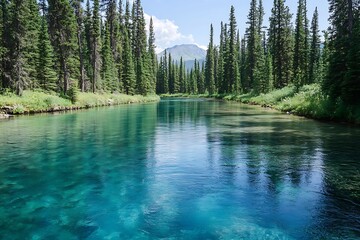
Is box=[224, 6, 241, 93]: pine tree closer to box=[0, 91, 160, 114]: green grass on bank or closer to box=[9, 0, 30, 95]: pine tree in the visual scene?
box=[0, 91, 160, 114]: green grass on bank

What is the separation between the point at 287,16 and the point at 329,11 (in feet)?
81.4

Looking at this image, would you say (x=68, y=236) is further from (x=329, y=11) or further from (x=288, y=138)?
(x=329, y=11)

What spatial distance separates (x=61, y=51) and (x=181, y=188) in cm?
4188

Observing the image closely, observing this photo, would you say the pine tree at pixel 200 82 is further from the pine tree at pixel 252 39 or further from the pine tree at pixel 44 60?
the pine tree at pixel 44 60

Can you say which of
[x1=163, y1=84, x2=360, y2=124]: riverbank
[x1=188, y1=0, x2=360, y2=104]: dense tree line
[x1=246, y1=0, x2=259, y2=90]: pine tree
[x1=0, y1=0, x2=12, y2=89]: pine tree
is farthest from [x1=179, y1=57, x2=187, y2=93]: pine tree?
[x1=0, y1=0, x2=12, y2=89]: pine tree

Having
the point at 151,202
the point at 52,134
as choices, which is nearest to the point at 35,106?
the point at 52,134

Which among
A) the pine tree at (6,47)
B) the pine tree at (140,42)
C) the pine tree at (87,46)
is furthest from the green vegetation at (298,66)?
the pine tree at (6,47)

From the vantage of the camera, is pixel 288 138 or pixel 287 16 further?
pixel 287 16

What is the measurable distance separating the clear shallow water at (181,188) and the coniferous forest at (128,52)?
41.2 feet

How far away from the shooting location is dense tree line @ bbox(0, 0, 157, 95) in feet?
129

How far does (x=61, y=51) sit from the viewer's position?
4681 centimetres

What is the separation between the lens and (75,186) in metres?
10.2

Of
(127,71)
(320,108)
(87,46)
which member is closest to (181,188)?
(320,108)

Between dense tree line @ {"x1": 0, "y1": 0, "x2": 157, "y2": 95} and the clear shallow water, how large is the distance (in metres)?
25.4
